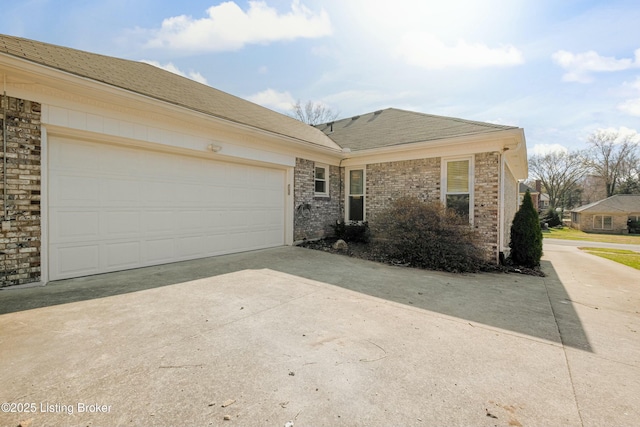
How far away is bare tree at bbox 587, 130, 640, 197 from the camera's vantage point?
39.2 m

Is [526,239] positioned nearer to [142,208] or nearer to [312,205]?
[312,205]

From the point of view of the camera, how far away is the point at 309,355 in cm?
268

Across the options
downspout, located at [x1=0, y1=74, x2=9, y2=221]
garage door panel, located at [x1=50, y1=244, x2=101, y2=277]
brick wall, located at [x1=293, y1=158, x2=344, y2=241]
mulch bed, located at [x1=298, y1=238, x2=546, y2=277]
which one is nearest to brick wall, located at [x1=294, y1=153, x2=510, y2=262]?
brick wall, located at [x1=293, y1=158, x2=344, y2=241]

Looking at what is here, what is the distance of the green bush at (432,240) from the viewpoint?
22.4 feet

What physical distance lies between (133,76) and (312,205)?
5.91m

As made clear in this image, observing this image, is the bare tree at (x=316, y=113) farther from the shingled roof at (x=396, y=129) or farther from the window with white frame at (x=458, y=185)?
the window with white frame at (x=458, y=185)

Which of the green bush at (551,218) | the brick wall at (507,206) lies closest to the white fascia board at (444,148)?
the brick wall at (507,206)

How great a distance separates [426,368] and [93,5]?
31.1 feet

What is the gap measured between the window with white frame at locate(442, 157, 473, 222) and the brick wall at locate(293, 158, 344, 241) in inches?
150

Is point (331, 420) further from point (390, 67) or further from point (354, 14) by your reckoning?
point (390, 67)

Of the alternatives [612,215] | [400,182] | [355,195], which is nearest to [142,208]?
[355,195]

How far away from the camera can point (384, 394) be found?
2141 millimetres

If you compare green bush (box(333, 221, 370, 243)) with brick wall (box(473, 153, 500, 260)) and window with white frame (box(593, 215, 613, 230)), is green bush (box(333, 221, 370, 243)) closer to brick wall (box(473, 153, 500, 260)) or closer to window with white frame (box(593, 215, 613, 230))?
brick wall (box(473, 153, 500, 260))

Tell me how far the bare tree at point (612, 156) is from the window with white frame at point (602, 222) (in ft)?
44.1
